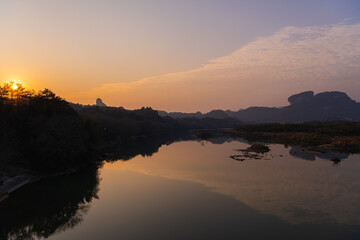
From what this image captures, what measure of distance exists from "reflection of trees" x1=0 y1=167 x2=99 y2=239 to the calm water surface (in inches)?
3.1

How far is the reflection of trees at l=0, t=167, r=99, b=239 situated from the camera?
23.4 metres

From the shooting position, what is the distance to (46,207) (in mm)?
28922

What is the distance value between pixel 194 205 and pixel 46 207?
54.3 ft

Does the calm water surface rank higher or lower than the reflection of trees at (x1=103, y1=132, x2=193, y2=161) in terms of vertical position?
lower

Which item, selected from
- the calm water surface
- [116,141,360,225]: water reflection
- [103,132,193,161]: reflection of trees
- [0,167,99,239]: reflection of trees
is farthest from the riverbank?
[0,167,99,239]: reflection of trees

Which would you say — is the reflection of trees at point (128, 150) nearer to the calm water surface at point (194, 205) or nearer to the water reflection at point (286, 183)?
the water reflection at point (286, 183)

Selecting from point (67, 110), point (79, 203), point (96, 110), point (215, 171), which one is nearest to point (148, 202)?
point (79, 203)

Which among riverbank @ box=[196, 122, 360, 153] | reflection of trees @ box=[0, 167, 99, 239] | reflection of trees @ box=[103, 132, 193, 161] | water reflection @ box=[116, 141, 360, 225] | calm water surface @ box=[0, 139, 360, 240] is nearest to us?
calm water surface @ box=[0, 139, 360, 240]

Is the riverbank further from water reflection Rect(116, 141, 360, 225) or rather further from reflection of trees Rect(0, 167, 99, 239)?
reflection of trees Rect(0, 167, 99, 239)

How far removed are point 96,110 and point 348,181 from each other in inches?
5004

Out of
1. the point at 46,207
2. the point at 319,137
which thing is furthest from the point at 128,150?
the point at 319,137

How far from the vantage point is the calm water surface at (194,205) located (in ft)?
70.1

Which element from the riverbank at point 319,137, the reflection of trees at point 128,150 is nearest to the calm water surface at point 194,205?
the reflection of trees at point 128,150

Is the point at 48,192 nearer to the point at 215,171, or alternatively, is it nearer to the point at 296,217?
the point at 215,171
